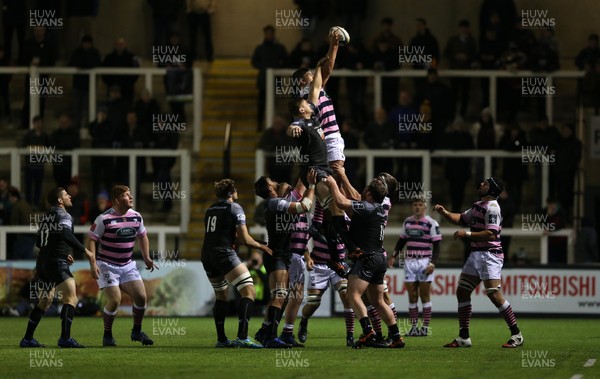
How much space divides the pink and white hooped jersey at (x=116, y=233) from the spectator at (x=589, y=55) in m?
15.3

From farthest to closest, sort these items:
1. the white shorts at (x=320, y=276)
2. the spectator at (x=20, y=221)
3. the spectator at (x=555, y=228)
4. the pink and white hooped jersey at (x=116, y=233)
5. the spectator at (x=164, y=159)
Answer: the spectator at (x=164, y=159) → the spectator at (x=555, y=228) → the spectator at (x=20, y=221) → the white shorts at (x=320, y=276) → the pink and white hooped jersey at (x=116, y=233)

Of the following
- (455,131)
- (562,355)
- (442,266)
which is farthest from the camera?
(455,131)

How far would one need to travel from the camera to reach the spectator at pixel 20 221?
2953 cm

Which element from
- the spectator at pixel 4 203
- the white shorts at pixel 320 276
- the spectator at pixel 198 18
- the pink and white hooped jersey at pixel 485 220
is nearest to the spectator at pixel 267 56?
the spectator at pixel 198 18

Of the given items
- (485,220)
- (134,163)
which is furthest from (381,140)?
(485,220)

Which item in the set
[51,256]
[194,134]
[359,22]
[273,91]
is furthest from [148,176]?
[51,256]

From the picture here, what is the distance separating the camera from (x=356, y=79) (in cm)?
3164

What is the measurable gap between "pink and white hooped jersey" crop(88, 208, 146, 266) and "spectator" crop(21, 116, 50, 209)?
10.7 m

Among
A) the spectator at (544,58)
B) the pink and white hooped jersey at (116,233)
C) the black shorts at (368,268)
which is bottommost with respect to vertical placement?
the black shorts at (368,268)

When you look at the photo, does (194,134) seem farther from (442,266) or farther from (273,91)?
(442,266)

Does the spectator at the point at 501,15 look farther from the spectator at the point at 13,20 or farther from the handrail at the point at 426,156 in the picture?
the spectator at the point at 13,20

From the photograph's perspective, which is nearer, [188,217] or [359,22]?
[188,217]

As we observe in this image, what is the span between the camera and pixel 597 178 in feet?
109

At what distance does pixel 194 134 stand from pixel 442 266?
7.25 metres
